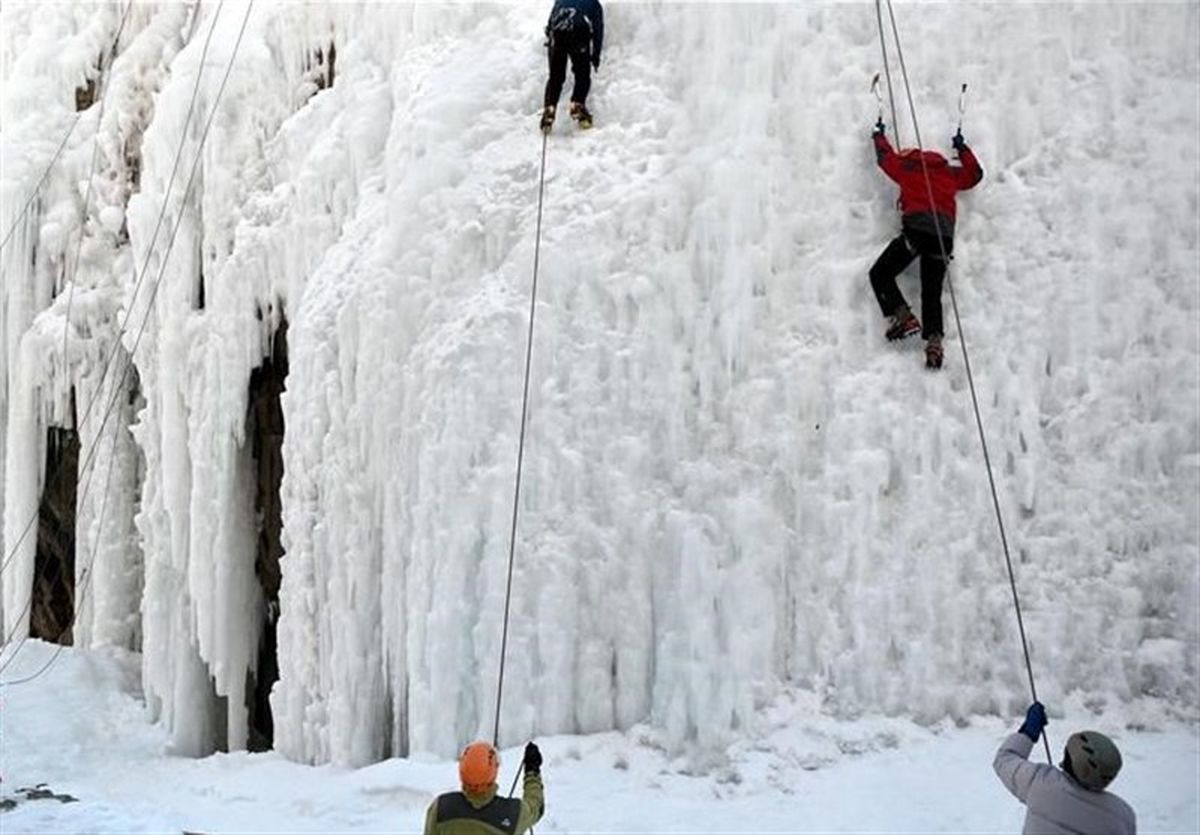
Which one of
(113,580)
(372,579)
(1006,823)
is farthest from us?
(113,580)

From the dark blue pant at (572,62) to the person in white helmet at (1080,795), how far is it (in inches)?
198

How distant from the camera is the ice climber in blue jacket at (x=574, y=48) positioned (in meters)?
6.69

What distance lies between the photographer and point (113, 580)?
31.6ft

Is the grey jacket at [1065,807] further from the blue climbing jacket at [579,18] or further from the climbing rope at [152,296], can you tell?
the climbing rope at [152,296]

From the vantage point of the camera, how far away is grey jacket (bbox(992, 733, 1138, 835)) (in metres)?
2.86

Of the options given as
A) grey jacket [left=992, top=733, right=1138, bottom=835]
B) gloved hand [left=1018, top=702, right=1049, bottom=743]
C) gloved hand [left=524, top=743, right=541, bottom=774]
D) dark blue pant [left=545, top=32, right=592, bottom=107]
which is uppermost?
dark blue pant [left=545, top=32, right=592, bottom=107]

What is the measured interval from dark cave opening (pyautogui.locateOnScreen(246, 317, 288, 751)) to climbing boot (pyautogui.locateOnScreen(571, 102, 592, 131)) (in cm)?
303

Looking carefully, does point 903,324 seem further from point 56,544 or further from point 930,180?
point 56,544

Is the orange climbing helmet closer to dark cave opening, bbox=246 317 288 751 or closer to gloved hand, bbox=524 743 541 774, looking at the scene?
gloved hand, bbox=524 743 541 774

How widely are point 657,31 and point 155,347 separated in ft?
16.3

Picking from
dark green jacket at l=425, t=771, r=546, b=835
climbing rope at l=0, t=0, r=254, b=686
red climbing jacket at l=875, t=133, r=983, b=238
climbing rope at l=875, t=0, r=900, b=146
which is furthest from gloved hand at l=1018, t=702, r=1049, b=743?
climbing rope at l=0, t=0, r=254, b=686

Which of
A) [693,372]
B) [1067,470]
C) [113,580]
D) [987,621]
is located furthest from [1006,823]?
[113,580]

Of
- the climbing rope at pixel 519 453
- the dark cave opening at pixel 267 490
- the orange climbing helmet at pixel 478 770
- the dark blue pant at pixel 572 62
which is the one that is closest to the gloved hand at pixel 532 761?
the orange climbing helmet at pixel 478 770

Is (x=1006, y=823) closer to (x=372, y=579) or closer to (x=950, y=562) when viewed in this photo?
(x=950, y=562)
